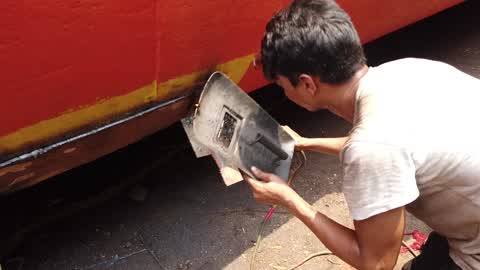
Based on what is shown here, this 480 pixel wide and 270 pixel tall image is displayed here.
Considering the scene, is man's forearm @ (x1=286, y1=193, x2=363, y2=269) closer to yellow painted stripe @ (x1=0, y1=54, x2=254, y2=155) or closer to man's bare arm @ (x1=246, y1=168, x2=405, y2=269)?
man's bare arm @ (x1=246, y1=168, x2=405, y2=269)

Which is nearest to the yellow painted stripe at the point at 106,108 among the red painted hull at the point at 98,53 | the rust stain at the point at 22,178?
the red painted hull at the point at 98,53

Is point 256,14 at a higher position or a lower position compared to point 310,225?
higher

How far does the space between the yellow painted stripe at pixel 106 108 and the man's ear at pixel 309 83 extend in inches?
20.5

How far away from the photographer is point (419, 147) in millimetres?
1451

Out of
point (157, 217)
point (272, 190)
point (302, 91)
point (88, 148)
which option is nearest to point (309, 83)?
point (302, 91)

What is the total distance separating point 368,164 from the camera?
1.42 m

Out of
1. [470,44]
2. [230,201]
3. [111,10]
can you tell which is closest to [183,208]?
[230,201]

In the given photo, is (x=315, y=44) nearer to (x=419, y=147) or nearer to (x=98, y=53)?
(x=419, y=147)

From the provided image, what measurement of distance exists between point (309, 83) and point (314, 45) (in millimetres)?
123

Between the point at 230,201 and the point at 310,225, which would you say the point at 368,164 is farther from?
the point at 230,201

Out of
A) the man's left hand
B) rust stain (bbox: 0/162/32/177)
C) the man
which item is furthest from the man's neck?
rust stain (bbox: 0/162/32/177)

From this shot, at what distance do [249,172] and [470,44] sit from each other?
3.38 m

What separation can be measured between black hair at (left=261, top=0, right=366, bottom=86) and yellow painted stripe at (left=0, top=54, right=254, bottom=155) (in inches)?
18.5

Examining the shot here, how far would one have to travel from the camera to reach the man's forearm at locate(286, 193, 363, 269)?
5.15 ft
